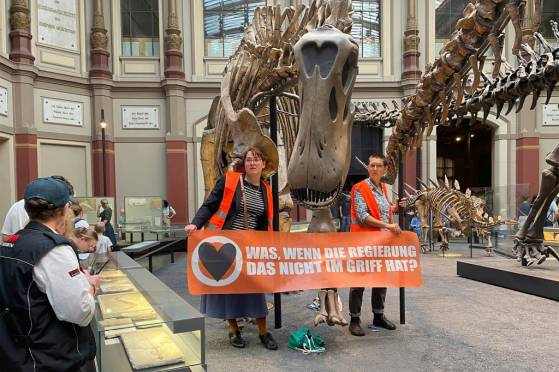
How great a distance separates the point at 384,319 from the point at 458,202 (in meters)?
8.06

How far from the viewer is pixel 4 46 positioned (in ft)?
46.9

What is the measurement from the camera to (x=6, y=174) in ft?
47.5

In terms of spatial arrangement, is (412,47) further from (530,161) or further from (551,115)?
(530,161)

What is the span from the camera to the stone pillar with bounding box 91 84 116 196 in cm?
1667

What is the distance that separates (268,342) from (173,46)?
15.6 m

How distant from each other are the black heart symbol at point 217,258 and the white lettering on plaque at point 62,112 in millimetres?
14791

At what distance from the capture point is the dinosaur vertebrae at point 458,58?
2986 millimetres

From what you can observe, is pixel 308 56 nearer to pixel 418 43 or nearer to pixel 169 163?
pixel 169 163

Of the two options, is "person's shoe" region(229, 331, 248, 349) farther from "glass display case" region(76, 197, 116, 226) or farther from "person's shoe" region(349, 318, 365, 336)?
"glass display case" region(76, 197, 116, 226)

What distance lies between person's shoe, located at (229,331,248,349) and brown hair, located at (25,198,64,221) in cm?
246

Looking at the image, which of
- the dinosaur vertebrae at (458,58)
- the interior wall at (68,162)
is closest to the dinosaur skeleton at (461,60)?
the dinosaur vertebrae at (458,58)

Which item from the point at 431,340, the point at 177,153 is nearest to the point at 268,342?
the point at 431,340

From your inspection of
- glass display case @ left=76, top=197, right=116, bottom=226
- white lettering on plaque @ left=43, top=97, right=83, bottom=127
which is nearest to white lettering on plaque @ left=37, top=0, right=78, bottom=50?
white lettering on plaque @ left=43, top=97, right=83, bottom=127

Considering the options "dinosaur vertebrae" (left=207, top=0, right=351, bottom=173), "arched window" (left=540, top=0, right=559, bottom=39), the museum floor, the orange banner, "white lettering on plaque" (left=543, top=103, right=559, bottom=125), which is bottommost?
the museum floor
